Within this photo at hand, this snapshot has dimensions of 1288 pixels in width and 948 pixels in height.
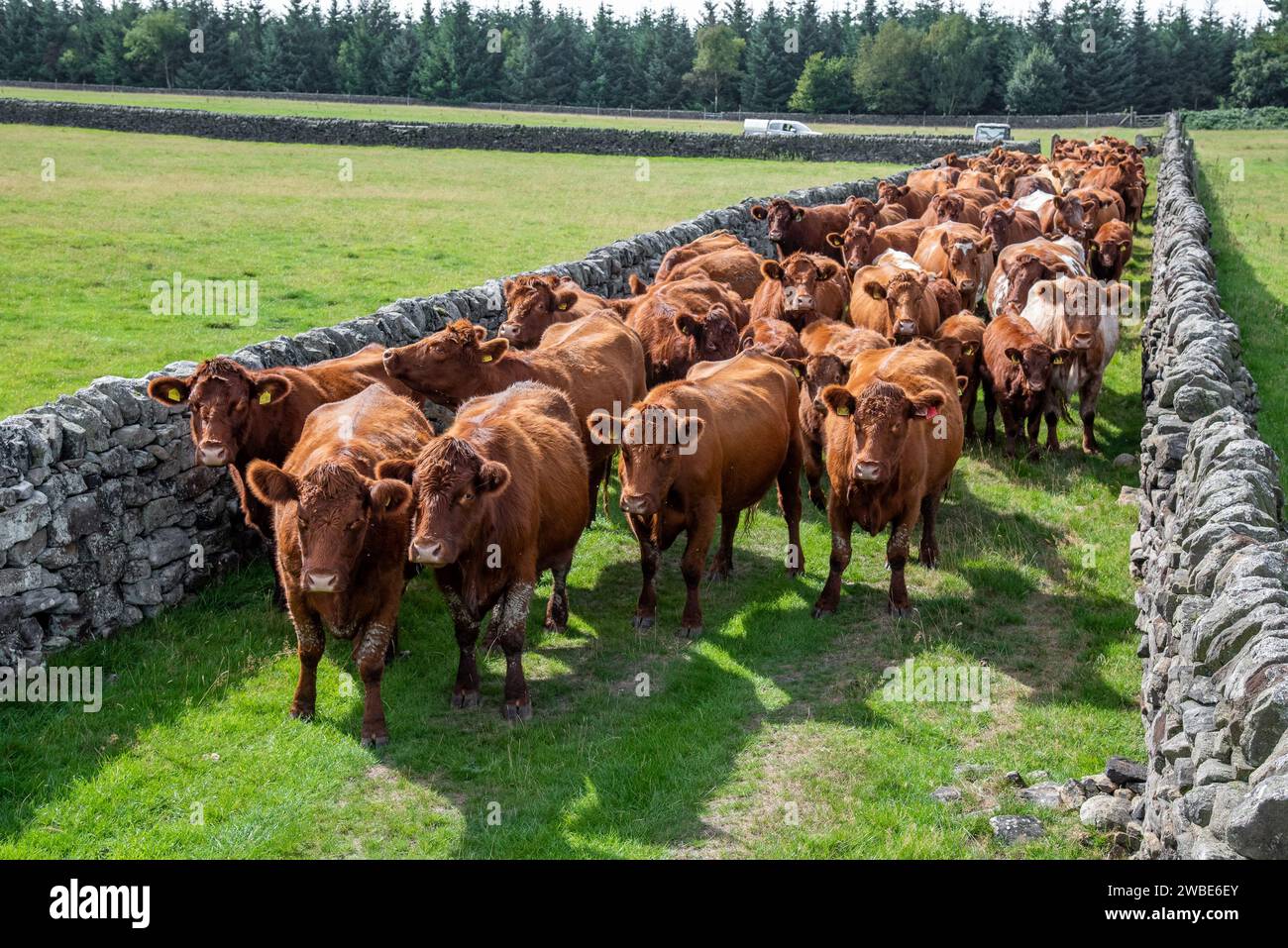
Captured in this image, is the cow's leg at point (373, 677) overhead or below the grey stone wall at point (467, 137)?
below

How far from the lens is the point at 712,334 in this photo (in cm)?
1268

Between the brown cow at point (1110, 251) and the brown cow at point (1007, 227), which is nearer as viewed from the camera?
the brown cow at point (1007, 227)

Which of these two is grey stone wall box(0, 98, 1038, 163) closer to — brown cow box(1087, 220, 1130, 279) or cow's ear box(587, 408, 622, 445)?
A: brown cow box(1087, 220, 1130, 279)

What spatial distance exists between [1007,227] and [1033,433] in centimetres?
783

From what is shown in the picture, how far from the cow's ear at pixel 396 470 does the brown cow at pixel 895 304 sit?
7.56 m

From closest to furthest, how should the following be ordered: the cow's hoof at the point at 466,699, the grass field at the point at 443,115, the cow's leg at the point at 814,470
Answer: the cow's hoof at the point at 466,699 → the cow's leg at the point at 814,470 → the grass field at the point at 443,115

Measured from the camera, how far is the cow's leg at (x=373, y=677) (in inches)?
293

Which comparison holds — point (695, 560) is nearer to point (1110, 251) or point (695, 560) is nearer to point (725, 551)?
point (725, 551)

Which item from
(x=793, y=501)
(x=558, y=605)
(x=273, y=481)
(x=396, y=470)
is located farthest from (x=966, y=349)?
(x=273, y=481)

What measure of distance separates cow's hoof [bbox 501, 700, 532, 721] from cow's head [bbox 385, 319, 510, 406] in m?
3.56

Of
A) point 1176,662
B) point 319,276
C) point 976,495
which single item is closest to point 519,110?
point 319,276

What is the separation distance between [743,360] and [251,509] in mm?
4463

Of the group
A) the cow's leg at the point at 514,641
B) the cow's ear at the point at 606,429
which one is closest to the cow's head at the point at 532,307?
the cow's ear at the point at 606,429

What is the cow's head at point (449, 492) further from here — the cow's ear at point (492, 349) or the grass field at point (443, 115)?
the grass field at point (443, 115)
